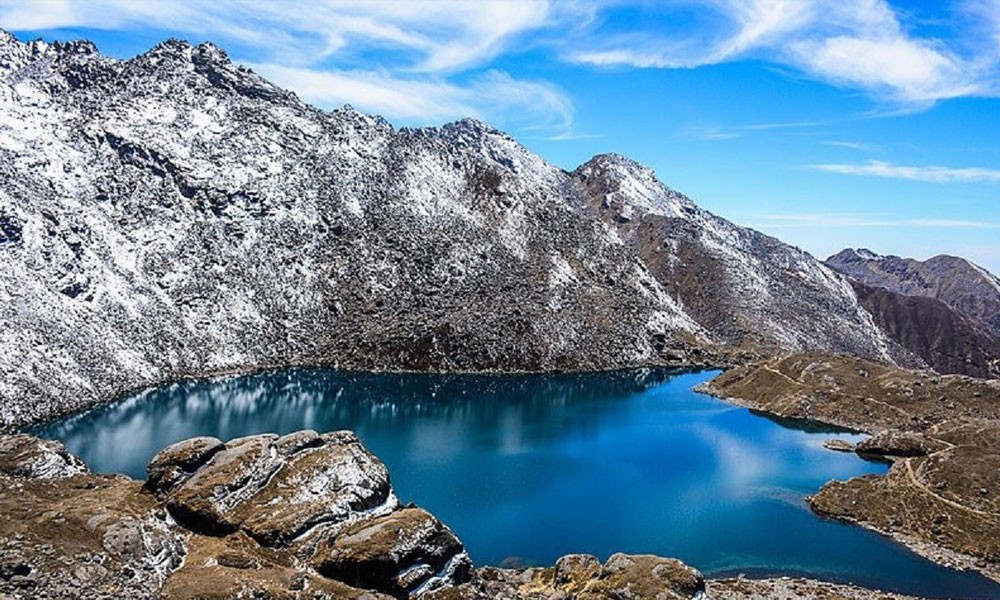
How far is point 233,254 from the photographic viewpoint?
160750 mm

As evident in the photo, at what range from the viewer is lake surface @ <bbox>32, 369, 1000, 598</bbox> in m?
63.2

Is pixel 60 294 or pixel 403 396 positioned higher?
pixel 60 294

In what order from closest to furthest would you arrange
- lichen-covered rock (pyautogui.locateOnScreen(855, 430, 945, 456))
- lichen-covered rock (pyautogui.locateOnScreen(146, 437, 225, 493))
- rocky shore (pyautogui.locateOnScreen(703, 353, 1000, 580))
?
lichen-covered rock (pyautogui.locateOnScreen(146, 437, 225, 493)) < rocky shore (pyautogui.locateOnScreen(703, 353, 1000, 580)) < lichen-covered rock (pyautogui.locateOnScreen(855, 430, 945, 456))

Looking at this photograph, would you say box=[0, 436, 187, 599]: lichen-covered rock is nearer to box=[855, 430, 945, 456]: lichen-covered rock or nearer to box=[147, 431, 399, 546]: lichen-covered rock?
box=[147, 431, 399, 546]: lichen-covered rock

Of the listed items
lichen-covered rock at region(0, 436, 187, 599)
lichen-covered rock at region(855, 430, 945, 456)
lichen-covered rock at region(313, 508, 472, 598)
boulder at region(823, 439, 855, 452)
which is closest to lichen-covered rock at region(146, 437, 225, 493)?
lichen-covered rock at region(0, 436, 187, 599)

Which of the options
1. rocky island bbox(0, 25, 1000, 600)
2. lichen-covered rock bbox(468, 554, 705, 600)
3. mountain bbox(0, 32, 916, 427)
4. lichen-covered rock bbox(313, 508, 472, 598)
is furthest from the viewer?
mountain bbox(0, 32, 916, 427)

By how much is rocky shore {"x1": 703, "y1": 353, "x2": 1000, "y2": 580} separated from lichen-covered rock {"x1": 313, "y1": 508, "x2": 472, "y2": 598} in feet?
155

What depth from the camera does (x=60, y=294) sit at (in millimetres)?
123625

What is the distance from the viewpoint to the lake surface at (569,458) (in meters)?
63.2

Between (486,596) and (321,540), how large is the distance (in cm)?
1055

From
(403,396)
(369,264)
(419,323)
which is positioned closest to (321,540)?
(403,396)

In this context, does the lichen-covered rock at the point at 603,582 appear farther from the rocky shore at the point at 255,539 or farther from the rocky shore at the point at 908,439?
the rocky shore at the point at 908,439

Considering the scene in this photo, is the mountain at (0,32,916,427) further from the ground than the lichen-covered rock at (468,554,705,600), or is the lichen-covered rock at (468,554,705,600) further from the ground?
the mountain at (0,32,916,427)

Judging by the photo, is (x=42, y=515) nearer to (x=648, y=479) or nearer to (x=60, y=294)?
(x=648, y=479)
